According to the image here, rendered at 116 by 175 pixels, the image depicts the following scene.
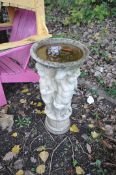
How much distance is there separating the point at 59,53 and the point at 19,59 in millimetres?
886

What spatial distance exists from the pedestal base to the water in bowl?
2.22ft

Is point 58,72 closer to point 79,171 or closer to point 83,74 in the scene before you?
point 79,171

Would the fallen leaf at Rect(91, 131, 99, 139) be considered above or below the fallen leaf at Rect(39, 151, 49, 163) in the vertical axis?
above

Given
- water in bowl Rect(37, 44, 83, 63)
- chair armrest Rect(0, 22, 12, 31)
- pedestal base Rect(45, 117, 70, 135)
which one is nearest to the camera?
water in bowl Rect(37, 44, 83, 63)

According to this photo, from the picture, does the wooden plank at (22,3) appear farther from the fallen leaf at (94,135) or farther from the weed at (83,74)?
the fallen leaf at (94,135)

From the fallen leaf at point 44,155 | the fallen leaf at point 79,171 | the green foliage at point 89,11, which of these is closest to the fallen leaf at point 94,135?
the fallen leaf at point 79,171

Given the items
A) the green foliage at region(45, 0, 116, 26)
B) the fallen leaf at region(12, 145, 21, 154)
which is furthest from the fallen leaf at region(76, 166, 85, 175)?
the green foliage at region(45, 0, 116, 26)

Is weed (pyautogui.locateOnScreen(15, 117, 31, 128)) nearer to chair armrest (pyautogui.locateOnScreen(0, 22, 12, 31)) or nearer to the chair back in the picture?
the chair back

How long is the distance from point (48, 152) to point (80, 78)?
4.07ft

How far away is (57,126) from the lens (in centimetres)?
263

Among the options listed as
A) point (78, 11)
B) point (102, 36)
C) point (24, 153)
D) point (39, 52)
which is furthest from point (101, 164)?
point (78, 11)

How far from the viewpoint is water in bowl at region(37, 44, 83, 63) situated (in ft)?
7.57

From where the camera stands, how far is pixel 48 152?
8.24 ft

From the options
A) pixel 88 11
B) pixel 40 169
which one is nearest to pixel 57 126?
pixel 40 169
